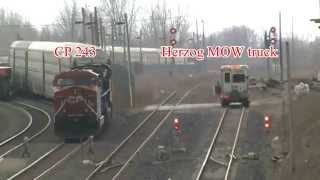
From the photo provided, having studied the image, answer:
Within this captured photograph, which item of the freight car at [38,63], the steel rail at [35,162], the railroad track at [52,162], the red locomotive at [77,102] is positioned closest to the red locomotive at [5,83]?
the freight car at [38,63]

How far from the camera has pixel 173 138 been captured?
1206 inches

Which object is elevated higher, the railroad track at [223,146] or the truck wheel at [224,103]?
the truck wheel at [224,103]

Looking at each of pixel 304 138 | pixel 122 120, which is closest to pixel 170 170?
pixel 304 138

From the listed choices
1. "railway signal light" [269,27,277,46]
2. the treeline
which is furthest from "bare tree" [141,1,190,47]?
"railway signal light" [269,27,277,46]

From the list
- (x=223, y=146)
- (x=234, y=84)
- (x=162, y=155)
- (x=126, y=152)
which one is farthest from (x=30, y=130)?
(x=234, y=84)

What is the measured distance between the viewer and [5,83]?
154ft

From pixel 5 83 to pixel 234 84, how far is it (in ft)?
51.7

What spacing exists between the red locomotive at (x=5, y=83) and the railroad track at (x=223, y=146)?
50.9ft

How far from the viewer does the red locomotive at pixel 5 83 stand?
46.5m

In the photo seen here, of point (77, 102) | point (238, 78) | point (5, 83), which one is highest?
point (238, 78)

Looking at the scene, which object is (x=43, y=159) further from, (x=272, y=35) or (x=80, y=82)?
(x=272, y=35)

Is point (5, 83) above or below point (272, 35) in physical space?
below

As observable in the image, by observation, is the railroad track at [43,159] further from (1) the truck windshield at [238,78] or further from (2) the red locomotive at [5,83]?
(1) the truck windshield at [238,78]

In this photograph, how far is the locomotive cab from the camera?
1763 inches
